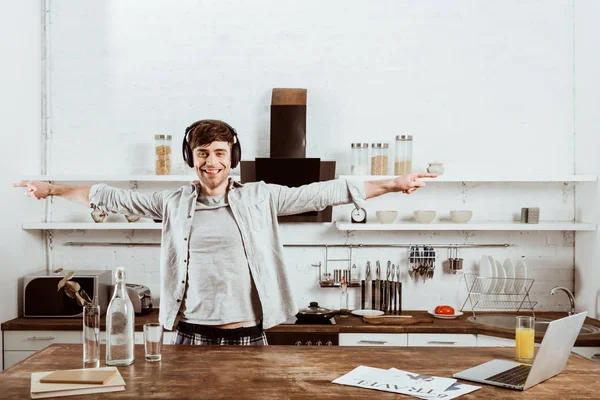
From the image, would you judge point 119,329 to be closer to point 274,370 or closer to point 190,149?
point 274,370

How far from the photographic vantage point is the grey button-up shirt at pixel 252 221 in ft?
9.82

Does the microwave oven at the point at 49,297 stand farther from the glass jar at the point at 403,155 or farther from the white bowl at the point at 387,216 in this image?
the glass jar at the point at 403,155

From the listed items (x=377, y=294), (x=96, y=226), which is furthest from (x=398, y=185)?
(x=96, y=226)

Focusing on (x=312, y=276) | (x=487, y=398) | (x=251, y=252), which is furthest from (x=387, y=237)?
(x=487, y=398)

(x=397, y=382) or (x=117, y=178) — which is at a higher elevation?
(x=117, y=178)

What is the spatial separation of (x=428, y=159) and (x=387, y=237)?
0.63 meters

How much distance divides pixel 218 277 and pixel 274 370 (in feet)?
2.36

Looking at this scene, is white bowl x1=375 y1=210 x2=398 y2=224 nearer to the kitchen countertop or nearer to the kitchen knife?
the kitchen knife

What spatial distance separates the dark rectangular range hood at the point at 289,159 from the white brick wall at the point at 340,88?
222 millimetres

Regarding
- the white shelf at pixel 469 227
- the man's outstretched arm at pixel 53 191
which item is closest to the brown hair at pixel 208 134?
the man's outstretched arm at pixel 53 191

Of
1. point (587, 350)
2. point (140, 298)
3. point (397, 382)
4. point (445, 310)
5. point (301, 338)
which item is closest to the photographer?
point (397, 382)

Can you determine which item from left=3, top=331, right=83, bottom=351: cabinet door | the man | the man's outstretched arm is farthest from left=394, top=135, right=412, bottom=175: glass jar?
left=3, top=331, right=83, bottom=351: cabinet door

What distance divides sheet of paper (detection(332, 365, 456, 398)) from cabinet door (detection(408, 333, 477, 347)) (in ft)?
6.80

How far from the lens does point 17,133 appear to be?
460 cm
